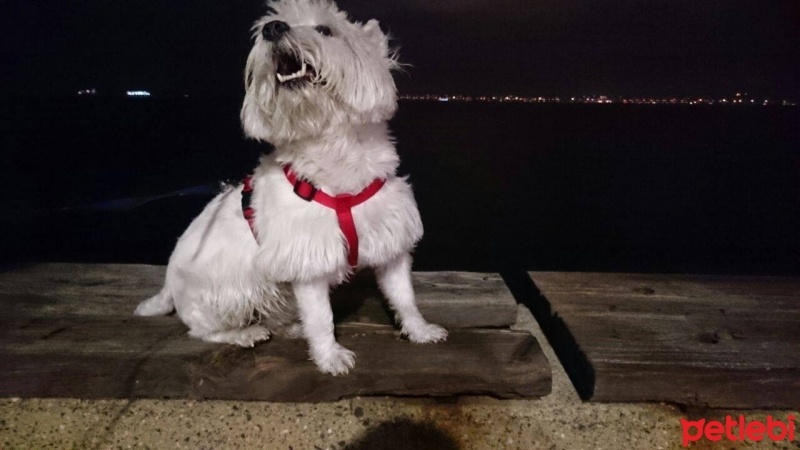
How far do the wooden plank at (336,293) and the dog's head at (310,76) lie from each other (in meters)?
1.65

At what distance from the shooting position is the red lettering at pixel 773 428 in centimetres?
310

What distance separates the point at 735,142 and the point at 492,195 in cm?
2102

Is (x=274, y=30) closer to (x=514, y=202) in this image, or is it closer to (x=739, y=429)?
(x=739, y=429)

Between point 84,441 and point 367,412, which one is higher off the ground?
point 367,412

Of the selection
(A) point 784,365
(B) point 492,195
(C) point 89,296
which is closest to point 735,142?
(B) point 492,195

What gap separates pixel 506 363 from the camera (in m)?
3.32

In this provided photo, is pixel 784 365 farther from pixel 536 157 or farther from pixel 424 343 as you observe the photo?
pixel 536 157

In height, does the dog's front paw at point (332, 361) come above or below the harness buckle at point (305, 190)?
below

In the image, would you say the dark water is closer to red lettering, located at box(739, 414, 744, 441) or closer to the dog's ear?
the dog's ear

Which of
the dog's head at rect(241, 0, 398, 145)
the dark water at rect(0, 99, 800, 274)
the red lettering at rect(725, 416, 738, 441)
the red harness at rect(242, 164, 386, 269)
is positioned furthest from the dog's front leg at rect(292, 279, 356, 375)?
the dark water at rect(0, 99, 800, 274)

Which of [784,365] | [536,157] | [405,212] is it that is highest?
[405,212]

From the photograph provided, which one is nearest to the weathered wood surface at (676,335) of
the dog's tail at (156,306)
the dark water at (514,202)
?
the dog's tail at (156,306)

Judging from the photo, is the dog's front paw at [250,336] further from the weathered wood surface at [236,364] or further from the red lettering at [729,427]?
the red lettering at [729,427]

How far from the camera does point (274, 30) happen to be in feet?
8.47
